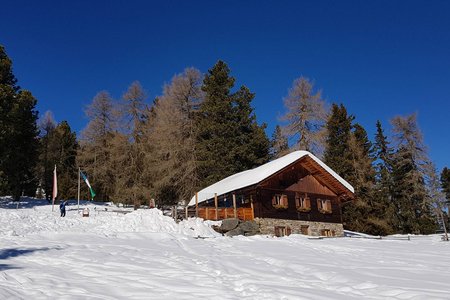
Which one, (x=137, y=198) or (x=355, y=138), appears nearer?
(x=137, y=198)

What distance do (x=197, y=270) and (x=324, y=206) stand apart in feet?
80.5

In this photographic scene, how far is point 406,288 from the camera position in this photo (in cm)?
858

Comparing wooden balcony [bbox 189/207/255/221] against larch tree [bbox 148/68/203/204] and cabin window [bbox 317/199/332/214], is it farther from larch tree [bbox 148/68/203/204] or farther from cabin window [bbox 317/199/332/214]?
larch tree [bbox 148/68/203/204]

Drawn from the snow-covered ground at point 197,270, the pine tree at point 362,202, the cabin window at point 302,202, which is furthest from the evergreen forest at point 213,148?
the snow-covered ground at point 197,270

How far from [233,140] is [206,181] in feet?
15.7

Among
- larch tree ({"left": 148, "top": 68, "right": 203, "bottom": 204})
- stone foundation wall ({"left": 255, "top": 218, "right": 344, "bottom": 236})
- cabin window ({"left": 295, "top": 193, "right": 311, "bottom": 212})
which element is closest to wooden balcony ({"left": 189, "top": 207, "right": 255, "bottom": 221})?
stone foundation wall ({"left": 255, "top": 218, "right": 344, "bottom": 236})

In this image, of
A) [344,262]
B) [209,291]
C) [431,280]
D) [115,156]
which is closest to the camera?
[209,291]

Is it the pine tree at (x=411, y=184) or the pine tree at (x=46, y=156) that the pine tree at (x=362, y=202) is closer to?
the pine tree at (x=411, y=184)

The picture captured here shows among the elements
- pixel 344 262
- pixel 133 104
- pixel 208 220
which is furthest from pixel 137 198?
pixel 344 262

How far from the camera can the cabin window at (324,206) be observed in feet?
109

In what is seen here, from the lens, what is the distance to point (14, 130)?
34594mm

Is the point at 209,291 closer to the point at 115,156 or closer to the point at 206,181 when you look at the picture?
the point at 206,181

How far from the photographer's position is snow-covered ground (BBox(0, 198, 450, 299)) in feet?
26.6

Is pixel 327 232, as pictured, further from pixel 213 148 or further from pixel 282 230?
pixel 213 148
